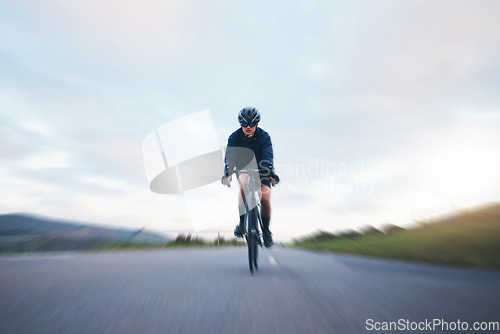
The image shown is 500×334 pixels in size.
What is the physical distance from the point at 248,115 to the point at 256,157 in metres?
0.92

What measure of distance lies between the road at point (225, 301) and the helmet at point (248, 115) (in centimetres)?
238

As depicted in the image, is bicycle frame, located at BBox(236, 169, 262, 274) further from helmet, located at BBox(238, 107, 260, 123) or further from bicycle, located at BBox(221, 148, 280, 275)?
helmet, located at BBox(238, 107, 260, 123)

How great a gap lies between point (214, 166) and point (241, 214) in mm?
1817

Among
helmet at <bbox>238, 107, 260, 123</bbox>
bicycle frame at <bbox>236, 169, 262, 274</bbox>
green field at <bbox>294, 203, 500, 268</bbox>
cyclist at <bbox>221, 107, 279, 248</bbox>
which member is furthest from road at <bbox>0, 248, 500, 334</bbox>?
green field at <bbox>294, 203, 500, 268</bbox>

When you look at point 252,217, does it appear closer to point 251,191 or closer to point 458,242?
point 251,191

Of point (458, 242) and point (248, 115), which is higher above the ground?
point (248, 115)

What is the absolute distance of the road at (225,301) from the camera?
8.26 feet

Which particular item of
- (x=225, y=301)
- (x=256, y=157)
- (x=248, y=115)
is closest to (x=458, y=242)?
(x=256, y=157)

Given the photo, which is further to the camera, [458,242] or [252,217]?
[458,242]

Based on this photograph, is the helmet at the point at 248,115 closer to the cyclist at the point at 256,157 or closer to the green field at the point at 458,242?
the cyclist at the point at 256,157

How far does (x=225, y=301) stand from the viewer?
10.7 feet

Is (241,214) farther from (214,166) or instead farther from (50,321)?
(50,321)

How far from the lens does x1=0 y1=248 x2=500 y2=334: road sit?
2.52 metres

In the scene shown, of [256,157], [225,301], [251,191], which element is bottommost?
Answer: [225,301]
